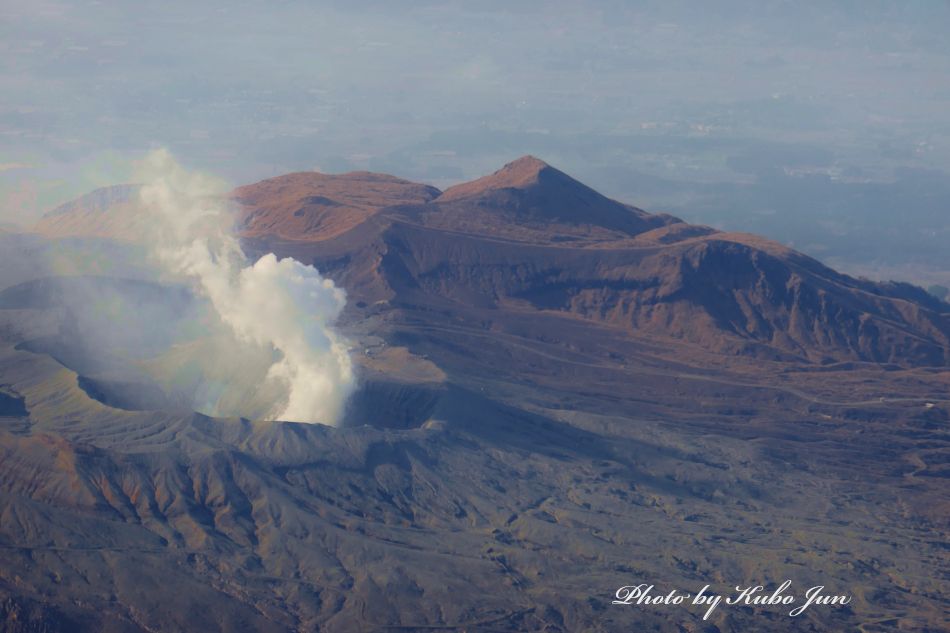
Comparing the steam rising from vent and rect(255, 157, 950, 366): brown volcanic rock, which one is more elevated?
rect(255, 157, 950, 366): brown volcanic rock

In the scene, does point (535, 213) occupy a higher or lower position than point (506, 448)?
higher

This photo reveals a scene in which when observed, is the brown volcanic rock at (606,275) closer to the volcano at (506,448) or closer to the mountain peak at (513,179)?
the volcano at (506,448)

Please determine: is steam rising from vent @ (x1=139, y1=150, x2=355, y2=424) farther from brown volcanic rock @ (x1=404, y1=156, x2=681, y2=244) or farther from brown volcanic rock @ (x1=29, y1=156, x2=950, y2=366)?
brown volcanic rock @ (x1=404, y1=156, x2=681, y2=244)

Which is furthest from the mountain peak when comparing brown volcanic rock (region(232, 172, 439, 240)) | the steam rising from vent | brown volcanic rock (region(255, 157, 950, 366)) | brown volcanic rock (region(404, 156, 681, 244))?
the steam rising from vent

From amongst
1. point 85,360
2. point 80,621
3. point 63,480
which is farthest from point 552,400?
point 80,621

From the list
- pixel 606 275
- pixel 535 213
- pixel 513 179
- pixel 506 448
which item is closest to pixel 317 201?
pixel 513 179

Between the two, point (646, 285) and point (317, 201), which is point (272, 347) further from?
point (317, 201)

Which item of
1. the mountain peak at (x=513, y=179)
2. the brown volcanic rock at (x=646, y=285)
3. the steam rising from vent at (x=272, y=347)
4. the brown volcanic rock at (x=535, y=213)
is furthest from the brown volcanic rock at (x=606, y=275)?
the steam rising from vent at (x=272, y=347)

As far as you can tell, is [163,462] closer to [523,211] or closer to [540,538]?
[540,538]
